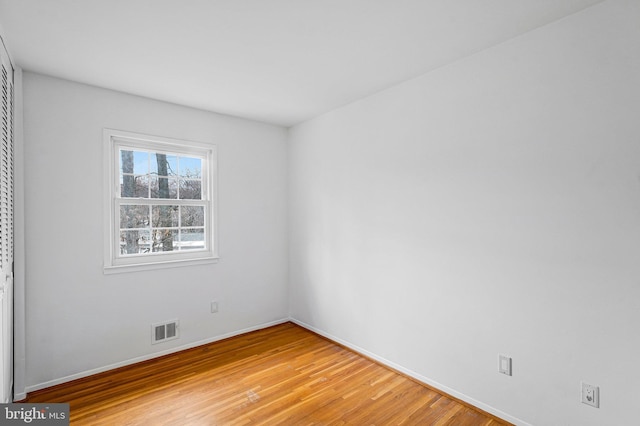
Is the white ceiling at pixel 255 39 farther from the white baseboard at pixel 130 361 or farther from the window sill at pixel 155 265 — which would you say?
the white baseboard at pixel 130 361

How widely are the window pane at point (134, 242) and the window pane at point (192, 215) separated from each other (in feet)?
1.25

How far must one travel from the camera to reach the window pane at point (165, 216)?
3.29m

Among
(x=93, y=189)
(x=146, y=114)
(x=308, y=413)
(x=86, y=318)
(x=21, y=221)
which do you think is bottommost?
(x=308, y=413)

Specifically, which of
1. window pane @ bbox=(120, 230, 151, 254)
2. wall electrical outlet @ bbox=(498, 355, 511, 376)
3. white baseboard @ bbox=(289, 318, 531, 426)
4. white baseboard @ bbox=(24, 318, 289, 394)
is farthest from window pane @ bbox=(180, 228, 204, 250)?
wall electrical outlet @ bbox=(498, 355, 511, 376)

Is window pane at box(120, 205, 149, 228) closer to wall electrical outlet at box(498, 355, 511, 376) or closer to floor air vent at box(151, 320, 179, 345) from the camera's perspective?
floor air vent at box(151, 320, 179, 345)

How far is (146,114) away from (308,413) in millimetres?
2993

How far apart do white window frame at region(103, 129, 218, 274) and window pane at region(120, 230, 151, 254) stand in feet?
0.17

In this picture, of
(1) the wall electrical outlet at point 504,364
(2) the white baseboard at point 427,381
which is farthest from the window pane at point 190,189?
(1) the wall electrical outlet at point 504,364

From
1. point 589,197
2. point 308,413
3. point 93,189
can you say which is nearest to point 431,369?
point 308,413

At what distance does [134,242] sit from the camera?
3.17m

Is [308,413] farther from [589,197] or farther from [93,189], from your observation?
[93,189]

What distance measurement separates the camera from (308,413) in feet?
7.57

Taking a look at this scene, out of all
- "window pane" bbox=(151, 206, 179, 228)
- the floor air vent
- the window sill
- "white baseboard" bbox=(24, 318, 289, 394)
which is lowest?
"white baseboard" bbox=(24, 318, 289, 394)

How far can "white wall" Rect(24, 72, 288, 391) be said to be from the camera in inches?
103
